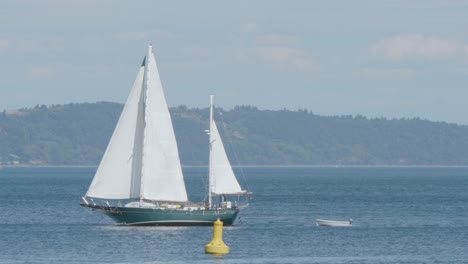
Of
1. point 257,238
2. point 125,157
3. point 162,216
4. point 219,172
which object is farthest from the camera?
point 219,172

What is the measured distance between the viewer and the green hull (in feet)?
275

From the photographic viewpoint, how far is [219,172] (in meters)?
86.8

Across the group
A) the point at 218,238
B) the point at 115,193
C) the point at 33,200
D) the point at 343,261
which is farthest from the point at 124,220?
the point at 33,200

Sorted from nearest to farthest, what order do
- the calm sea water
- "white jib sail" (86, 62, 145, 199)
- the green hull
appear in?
1. the calm sea water
2. the green hull
3. "white jib sail" (86, 62, 145, 199)

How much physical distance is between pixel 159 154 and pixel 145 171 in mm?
1536

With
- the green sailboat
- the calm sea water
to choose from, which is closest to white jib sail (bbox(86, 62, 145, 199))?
the green sailboat

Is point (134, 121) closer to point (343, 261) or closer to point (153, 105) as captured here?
point (153, 105)

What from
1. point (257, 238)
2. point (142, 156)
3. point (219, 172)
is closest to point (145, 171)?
point (142, 156)

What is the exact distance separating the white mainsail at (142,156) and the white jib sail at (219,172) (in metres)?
2.45

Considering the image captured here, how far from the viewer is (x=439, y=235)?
84.9 m

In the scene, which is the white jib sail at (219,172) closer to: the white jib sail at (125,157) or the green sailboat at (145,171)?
the green sailboat at (145,171)

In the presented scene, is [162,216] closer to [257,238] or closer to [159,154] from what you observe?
[159,154]

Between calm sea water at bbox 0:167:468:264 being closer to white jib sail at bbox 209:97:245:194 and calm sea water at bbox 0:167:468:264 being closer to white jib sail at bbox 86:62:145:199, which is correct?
white jib sail at bbox 86:62:145:199

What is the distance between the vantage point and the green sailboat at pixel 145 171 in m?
84.0
